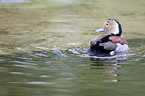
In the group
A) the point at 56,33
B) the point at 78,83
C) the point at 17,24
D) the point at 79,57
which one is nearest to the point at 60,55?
the point at 79,57

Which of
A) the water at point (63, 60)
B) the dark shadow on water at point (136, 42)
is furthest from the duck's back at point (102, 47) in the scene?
the dark shadow on water at point (136, 42)

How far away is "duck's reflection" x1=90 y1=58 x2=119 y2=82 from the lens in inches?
218

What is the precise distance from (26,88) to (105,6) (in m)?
13.0

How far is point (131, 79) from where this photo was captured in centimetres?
519

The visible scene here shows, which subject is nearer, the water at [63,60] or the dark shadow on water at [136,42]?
the water at [63,60]

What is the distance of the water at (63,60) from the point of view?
4.76 meters

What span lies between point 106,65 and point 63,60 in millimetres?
1001

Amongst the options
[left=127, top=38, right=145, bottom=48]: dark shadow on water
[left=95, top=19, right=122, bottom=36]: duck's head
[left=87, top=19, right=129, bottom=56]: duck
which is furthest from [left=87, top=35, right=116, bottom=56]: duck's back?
[left=127, top=38, right=145, bottom=48]: dark shadow on water

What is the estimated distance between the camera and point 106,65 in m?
6.24

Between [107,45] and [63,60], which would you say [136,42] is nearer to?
[107,45]

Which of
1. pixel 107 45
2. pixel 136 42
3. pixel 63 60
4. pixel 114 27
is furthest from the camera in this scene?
pixel 136 42

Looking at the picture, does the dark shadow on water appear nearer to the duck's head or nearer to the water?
the water

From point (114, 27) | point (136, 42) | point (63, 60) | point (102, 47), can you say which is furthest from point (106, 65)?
point (136, 42)

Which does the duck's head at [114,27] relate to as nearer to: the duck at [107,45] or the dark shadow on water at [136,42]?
the duck at [107,45]
